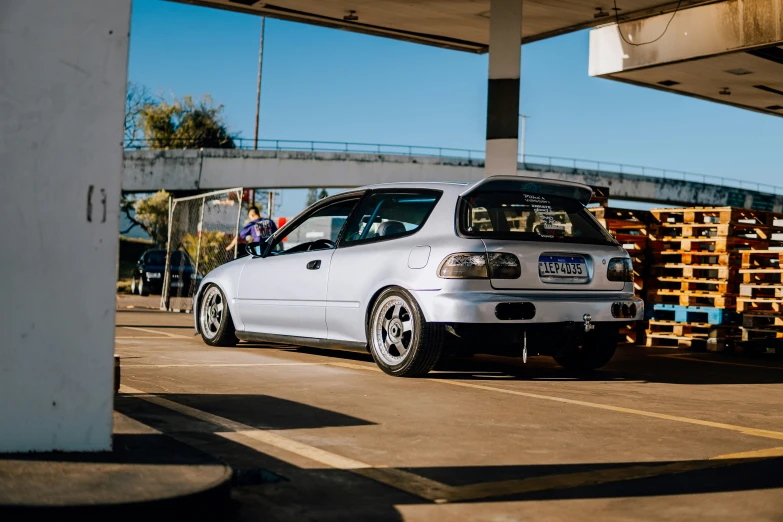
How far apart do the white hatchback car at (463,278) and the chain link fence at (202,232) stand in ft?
29.5

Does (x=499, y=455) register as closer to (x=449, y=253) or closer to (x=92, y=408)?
(x=92, y=408)

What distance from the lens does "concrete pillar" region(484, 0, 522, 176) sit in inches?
640

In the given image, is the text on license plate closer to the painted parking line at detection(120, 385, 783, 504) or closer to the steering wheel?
the steering wheel

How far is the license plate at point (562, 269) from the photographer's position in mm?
7734

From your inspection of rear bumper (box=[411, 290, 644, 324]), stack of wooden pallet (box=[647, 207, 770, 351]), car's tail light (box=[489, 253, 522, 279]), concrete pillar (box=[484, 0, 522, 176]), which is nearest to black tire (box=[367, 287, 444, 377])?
rear bumper (box=[411, 290, 644, 324])

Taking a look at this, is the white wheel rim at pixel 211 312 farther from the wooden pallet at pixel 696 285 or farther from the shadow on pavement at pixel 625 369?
the wooden pallet at pixel 696 285

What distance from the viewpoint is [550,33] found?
66.5 ft

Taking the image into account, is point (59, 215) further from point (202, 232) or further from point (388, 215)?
point (202, 232)

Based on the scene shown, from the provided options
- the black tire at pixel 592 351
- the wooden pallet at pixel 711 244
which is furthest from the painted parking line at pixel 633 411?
the wooden pallet at pixel 711 244

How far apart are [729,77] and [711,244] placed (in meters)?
10.4

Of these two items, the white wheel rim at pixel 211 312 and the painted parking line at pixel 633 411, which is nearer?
the painted parking line at pixel 633 411

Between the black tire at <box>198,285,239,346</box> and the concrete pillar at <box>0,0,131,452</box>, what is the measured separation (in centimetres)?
638

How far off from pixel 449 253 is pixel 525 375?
1581mm

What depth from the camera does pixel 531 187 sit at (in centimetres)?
807
